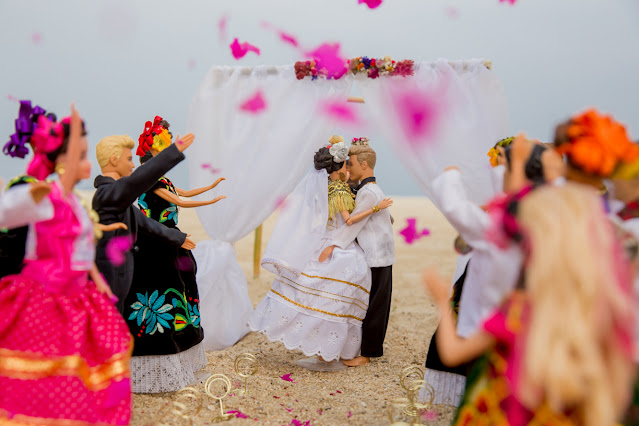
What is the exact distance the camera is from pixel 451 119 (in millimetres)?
4766

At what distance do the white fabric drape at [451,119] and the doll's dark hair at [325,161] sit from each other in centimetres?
51

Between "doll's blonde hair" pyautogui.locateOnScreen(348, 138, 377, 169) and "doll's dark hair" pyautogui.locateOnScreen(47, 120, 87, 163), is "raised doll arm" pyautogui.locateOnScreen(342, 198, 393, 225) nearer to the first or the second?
"doll's blonde hair" pyautogui.locateOnScreen(348, 138, 377, 169)

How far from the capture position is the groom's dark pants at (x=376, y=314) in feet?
15.8

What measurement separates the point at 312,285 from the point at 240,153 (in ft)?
4.99

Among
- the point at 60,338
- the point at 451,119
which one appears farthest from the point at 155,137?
the point at 451,119

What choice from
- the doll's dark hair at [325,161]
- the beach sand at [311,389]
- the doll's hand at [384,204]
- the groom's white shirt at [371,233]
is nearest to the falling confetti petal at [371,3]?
the doll's dark hair at [325,161]

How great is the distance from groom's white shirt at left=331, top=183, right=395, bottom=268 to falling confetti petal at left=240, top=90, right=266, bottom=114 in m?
1.31

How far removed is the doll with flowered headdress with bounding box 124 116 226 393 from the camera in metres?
3.95

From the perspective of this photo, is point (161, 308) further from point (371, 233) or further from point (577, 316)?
point (577, 316)

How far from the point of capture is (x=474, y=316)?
2.38 metres

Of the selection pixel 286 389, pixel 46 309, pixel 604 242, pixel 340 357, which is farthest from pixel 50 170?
pixel 340 357

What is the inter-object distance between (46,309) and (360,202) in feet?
9.14

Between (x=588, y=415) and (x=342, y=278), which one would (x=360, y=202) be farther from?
(x=588, y=415)

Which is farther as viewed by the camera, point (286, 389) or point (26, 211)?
point (286, 389)
